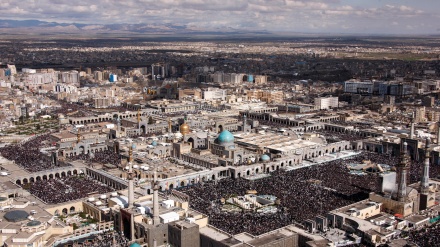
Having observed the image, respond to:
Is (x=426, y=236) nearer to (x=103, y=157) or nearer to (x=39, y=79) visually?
(x=103, y=157)

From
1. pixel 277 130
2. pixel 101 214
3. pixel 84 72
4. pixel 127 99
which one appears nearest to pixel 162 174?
pixel 101 214

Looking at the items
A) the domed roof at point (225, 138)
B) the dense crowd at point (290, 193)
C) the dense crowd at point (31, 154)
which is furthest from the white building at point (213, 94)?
the dense crowd at point (290, 193)

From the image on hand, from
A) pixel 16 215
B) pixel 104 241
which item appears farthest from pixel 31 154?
pixel 104 241

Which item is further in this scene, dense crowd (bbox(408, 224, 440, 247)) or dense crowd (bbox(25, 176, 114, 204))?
dense crowd (bbox(25, 176, 114, 204))

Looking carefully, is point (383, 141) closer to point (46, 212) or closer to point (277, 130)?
point (277, 130)

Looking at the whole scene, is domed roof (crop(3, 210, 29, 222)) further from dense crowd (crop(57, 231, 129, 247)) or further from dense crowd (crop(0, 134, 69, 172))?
dense crowd (crop(0, 134, 69, 172))

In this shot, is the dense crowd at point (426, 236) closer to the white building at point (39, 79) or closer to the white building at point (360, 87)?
the white building at point (360, 87)

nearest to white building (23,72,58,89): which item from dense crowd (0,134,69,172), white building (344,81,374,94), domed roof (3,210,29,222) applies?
dense crowd (0,134,69,172)
